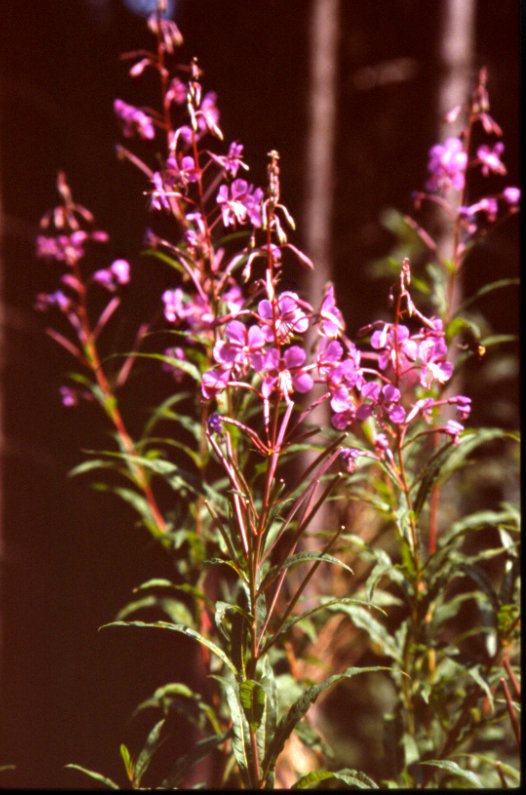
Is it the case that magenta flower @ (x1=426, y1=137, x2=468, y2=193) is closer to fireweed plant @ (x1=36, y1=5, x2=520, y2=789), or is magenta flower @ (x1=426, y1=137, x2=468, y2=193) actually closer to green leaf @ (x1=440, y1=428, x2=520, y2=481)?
fireweed plant @ (x1=36, y1=5, x2=520, y2=789)

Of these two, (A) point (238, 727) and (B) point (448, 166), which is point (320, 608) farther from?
(B) point (448, 166)

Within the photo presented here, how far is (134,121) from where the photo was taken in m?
1.34

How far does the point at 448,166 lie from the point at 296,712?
99 cm

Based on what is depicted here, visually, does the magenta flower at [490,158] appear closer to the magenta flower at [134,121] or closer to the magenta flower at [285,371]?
the magenta flower at [134,121]

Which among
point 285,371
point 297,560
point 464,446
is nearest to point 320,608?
point 297,560

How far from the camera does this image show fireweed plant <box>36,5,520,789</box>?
0.95 m

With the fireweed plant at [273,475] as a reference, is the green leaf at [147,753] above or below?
below

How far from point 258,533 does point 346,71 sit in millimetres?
3261

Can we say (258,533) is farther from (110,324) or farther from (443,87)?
(443,87)

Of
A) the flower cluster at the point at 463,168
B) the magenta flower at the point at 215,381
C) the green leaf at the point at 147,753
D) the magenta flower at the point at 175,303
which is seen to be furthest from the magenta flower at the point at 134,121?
the green leaf at the point at 147,753

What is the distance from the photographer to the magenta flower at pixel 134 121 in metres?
1.31

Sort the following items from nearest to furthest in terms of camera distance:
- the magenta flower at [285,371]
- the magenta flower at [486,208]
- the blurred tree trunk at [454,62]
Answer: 1. the magenta flower at [285,371]
2. the magenta flower at [486,208]
3. the blurred tree trunk at [454,62]

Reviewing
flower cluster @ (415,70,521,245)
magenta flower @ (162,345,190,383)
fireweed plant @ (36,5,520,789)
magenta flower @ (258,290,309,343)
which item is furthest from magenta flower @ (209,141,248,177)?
flower cluster @ (415,70,521,245)

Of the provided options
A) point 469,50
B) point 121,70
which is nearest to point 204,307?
point 121,70
